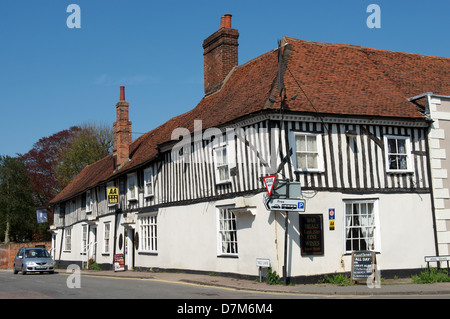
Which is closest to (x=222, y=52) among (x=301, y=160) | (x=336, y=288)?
(x=301, y=160)

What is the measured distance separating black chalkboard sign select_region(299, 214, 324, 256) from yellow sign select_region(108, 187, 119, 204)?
1483cm

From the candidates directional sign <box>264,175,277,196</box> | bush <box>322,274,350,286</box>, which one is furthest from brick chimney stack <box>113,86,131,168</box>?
bush <box>322,274,350,286</box>

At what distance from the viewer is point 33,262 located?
2673 cm

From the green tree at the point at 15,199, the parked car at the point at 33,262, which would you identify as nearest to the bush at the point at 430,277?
the parked car at the point at 33,262

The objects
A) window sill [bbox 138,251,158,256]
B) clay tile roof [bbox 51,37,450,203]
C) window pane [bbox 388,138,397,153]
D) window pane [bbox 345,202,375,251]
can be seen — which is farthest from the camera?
window sill [bbox 138,251,158,256]

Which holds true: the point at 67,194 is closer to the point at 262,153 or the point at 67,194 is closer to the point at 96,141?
the point at 96,141

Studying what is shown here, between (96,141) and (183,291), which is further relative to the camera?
(96,141)

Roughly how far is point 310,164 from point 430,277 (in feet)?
17.0

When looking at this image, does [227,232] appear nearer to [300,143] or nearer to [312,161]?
[312,161]

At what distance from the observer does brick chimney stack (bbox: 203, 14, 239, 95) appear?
23.8 meters

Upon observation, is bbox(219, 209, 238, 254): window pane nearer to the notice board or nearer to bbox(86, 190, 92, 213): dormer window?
the notice board

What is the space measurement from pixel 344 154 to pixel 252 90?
A: 4262 millimetres

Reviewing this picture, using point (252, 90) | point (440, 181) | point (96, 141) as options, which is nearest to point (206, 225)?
point (252, 90)
